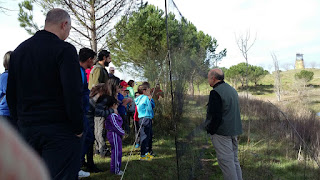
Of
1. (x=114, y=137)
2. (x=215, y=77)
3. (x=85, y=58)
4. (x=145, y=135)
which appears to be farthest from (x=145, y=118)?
(x=85, y=58)

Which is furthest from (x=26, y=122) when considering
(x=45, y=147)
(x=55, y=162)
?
(x=55, y=162)

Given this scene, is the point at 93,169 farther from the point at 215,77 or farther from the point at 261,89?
the point at 261,89

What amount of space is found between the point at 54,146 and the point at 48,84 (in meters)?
0.40

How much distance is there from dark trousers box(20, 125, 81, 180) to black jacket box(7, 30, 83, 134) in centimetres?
4

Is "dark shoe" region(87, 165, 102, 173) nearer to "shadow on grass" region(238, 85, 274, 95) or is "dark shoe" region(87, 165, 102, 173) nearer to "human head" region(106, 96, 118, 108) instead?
"human head" region(106, 96, 118, 108)

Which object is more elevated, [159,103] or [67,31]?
[67,31]

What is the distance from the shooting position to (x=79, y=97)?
164cm

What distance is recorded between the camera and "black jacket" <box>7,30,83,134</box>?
1.57 m

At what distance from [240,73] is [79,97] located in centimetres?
4450

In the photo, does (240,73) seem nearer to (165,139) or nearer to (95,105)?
(165,139)

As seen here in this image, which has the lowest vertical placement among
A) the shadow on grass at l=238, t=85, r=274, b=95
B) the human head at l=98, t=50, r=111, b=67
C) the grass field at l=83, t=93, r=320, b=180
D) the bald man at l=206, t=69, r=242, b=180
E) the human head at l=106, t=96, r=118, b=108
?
the grass field at l=83, t=93, r=320, b=180

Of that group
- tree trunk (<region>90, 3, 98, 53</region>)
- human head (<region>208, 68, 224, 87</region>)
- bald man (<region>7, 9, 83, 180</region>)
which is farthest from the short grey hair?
tree trunk (<region>90, 3, 98, 53</region>)

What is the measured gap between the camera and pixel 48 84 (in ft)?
5.25

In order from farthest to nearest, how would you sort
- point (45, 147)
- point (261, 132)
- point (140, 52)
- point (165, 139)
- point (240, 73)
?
point (240, 73)
point (140, 52)
point (261, 132)
point (165, 139)
point (45, 147)
